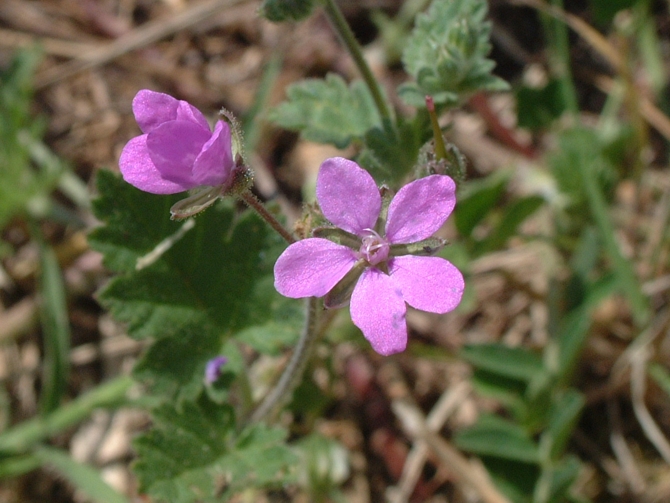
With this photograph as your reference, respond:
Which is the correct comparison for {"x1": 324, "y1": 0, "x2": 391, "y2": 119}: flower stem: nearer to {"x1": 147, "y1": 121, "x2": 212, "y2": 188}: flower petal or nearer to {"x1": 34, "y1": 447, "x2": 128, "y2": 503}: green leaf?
{"x1": 147, "y1": 121, "x2": 212, "y2": 188}: flower petal

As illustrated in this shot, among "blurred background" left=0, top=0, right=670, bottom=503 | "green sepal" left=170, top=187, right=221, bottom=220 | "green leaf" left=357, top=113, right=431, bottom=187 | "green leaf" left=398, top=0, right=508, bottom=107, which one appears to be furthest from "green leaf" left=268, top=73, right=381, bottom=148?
"green sepal" left=170, top=187, right=221, bottom=220

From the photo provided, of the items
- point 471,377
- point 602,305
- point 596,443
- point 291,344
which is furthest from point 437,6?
point 596,443

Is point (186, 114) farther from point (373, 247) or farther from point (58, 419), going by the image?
point (58, 419)

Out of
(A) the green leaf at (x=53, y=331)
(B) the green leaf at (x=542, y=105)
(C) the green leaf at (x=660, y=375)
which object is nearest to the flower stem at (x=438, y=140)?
(C) the green leaf at (x=660, y=375)

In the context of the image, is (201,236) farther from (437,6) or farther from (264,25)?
(264,25)

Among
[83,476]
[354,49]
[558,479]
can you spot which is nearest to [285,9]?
Answer: [354,49]
